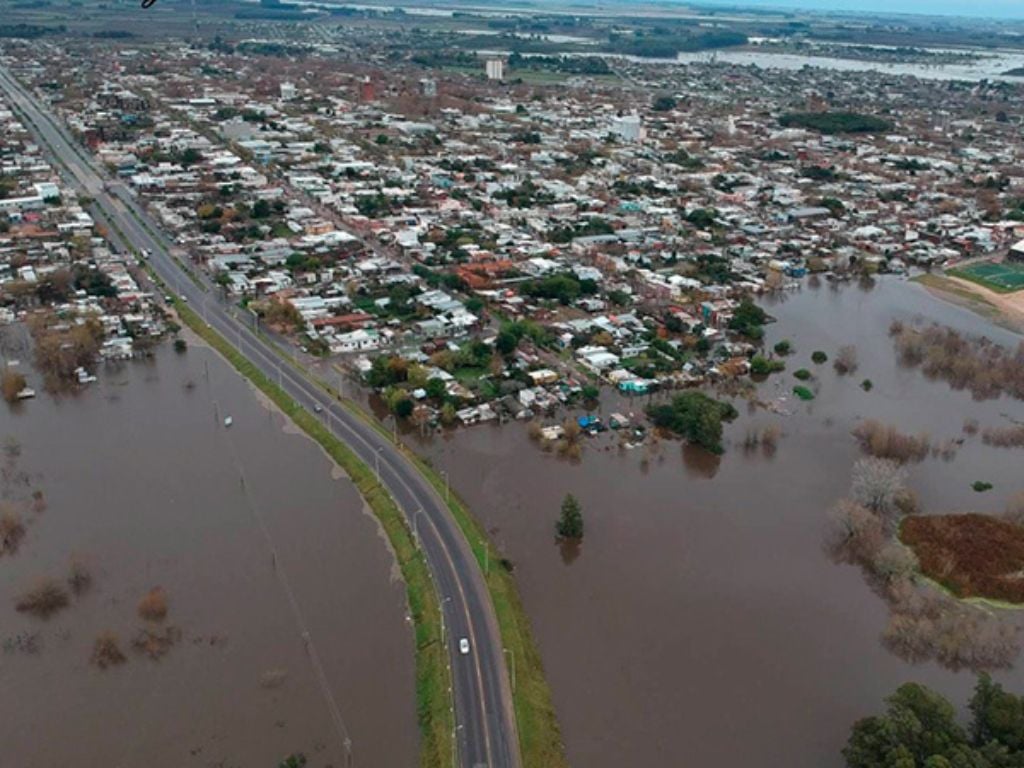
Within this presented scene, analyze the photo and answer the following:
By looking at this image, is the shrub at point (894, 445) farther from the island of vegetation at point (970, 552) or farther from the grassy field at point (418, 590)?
the grassy field at point (418, 590)

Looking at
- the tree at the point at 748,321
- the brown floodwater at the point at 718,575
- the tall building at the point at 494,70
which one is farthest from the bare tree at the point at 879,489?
the tall building at the point at 494,70

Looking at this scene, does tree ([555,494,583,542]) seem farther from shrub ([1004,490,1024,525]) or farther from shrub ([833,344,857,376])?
shrub ([833,344,857,376])

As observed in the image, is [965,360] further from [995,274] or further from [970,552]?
[970,552]

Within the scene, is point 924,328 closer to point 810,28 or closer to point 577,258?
point 577,258

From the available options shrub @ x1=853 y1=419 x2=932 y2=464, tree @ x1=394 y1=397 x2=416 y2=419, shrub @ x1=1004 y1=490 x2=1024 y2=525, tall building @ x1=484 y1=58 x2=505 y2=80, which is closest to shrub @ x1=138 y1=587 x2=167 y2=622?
tree @ x1=394 y1=397 x2=416 y2=419

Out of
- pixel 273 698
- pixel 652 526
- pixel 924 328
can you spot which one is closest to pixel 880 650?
pixel 652 526

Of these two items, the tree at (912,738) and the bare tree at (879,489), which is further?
the bare tree at (879,489)
